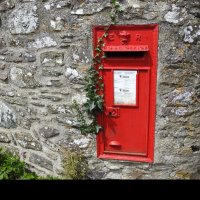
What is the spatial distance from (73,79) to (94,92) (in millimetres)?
259

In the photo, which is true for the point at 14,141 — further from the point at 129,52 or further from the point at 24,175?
the point at 129,52

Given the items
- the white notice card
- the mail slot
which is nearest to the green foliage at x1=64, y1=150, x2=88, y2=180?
the mail slot

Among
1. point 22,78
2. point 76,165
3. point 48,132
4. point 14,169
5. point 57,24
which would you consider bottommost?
point 14,169

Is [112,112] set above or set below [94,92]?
below

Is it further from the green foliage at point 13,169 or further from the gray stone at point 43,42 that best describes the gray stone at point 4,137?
the gray stone at point 43,42

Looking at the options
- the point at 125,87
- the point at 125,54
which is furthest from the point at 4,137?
the point at 125,54

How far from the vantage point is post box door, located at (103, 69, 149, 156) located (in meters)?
3.23

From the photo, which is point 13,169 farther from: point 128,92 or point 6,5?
point 6,5

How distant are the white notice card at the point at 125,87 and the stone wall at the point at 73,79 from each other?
0.26 m

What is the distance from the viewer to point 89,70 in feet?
10.8

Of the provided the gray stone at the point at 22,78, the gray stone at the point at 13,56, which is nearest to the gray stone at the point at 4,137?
the gray stone at the point at 22,78

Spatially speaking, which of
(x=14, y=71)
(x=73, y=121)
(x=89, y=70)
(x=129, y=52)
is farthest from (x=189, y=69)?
(x=14, y=71)

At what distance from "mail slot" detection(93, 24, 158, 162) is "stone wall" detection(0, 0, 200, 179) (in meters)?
0.08

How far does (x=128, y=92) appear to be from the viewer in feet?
10.8
